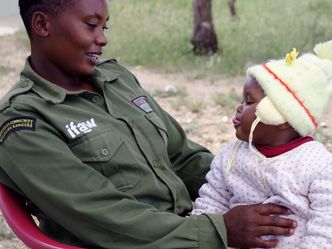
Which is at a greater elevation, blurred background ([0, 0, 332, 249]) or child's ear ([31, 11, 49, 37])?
child's ear ([31, 11, 49, 37])

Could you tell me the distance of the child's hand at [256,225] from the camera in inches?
83.9

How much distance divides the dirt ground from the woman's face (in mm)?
3002

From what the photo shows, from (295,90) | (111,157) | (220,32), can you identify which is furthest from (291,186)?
(220,32)

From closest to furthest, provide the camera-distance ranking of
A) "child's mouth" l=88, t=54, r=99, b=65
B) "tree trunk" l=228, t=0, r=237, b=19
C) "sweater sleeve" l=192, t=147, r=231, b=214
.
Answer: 1. "child's mouth" l=88, t=54, r=99, b=65
2. "sweater sleeve" l=192, t=147, r=231, b=214
3. "tree trunk" l=228, t=0, r=237, b=19

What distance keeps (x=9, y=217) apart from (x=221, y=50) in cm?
625

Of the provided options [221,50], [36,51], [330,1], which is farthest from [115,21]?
[36,51]

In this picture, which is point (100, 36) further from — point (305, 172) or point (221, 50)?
point (221, 50)

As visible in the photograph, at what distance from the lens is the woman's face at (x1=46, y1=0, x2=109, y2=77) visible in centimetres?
220

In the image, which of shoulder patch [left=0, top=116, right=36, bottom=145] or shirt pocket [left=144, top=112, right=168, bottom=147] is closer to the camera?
shoulder patch [left=0, top=116, right=36, bottom=145]

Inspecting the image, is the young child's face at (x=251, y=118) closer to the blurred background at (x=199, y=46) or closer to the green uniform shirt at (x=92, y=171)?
the green uniform shirt at (x=92, y=171)

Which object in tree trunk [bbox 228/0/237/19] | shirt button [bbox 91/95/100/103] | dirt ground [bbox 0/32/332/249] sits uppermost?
shirt button [bbox 91/95/100/103]

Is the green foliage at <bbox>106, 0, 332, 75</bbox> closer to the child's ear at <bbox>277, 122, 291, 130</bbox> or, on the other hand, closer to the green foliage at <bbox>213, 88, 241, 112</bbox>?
the green foliage at <bbox>213, 88, 241, 112</bbox>

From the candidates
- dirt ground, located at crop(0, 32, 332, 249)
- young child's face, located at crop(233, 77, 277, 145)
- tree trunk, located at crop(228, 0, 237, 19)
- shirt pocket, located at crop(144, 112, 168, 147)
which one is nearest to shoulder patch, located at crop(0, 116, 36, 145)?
shirt pocket, located at crop(144, 112, 168, 147)

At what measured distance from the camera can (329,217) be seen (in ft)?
6.67
